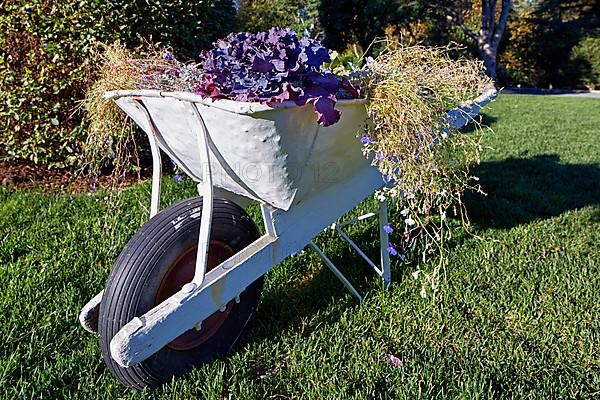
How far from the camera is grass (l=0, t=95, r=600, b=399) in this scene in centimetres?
172

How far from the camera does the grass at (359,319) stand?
5.65ft

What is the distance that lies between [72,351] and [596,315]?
2287mm

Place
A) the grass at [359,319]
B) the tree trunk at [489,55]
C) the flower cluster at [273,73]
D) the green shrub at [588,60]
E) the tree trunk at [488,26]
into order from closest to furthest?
the flower cluster at [273,73]
the grass at [359,319]
the tree trunk at [488,26]
the tree trunk at [489,55]
the green shrub at [588,60]

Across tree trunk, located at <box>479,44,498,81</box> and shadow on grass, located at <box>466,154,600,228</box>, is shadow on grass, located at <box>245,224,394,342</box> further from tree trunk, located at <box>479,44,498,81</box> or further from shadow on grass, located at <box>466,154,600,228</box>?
tree trunk, located at <box>479,44,498,81</box>

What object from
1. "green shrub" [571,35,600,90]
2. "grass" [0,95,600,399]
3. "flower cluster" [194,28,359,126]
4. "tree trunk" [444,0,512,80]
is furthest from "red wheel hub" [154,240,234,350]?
"green shrub" [571,35,600,90]

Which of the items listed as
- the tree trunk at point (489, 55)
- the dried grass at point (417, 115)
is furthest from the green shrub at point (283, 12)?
the dried grass at point (417, 115)

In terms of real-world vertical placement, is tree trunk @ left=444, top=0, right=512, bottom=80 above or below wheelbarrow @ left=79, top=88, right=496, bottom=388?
below

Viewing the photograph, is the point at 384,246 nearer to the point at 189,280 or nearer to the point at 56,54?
the point at 189,280

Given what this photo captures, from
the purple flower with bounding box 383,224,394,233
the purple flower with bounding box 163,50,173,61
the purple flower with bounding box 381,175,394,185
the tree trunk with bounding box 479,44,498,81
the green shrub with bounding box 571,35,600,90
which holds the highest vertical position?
the purple flower with bounding box 163,50,173,61

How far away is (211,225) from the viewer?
5.15 ft

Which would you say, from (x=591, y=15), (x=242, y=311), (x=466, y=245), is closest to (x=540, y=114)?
(x=466, y=245)

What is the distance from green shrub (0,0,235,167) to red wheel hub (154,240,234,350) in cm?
253

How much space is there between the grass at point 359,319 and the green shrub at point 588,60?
1659 cm

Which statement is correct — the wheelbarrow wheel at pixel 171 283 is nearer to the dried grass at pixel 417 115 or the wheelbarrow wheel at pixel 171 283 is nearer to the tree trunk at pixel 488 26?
the dried grass at pixel 417 115
